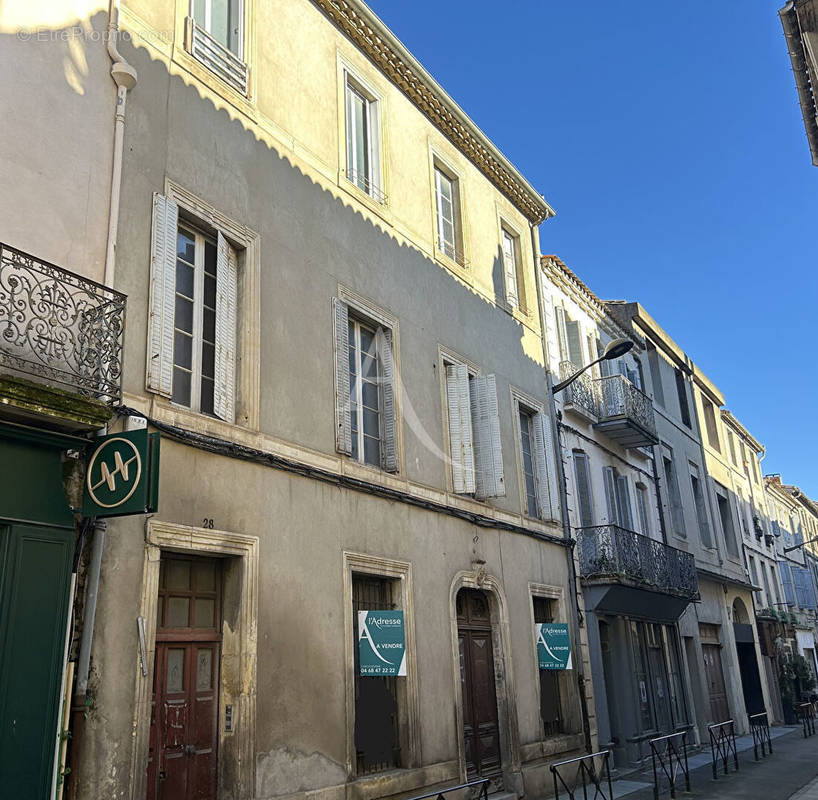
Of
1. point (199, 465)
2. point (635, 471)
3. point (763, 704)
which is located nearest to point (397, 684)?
point (199, 465)

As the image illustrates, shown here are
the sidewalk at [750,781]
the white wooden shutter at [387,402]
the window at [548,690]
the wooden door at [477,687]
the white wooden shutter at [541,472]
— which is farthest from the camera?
the white wooden shutter at [541,472]

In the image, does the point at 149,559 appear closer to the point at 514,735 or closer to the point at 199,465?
the point at 199,465

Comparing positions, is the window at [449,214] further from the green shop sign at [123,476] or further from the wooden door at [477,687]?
the green shop sign at [123,476]

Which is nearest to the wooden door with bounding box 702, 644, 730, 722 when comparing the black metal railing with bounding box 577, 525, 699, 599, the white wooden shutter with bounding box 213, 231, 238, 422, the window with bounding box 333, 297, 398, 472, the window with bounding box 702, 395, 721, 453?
the black metal railing with bounding box 577, 525, 699, 599

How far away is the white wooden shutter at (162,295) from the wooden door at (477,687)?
20.0 feet

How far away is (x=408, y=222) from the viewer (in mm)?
12531

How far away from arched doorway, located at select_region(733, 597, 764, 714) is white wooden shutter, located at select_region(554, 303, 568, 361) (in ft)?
38.7

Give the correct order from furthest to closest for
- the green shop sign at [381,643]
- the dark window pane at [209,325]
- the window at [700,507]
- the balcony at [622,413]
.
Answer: the window at [700,507] < the balcony at [622,413] < the green shop sign at [381,643] < the dark window pane at [209,325]

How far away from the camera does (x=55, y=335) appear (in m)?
6.45

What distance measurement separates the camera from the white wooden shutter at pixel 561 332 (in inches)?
Answer: 683

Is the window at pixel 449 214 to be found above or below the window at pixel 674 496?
above

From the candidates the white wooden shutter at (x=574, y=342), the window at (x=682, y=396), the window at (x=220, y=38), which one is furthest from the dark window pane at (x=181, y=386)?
the window at (x=682, y=396)

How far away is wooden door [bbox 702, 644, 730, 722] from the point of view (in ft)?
68.0

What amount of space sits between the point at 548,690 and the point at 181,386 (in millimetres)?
8751
